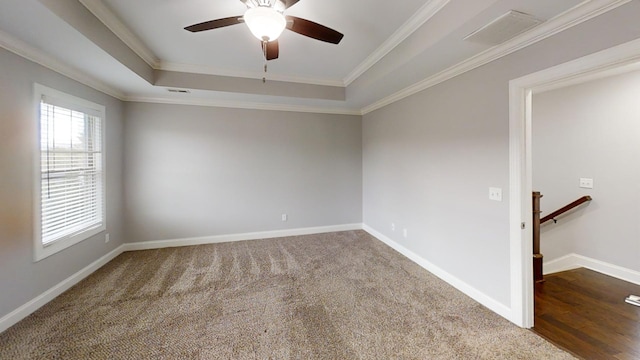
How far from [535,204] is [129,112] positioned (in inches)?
227

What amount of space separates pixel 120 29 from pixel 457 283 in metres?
4.47

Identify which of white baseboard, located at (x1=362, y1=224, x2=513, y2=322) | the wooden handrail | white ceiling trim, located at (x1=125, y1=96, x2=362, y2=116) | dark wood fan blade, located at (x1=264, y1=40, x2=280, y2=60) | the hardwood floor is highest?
white ceiling trim, located at (x1=125, y1=96, x2=362, y2=116)

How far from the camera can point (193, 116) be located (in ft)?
13.5

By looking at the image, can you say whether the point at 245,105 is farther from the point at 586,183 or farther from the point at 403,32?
the point at 586,183

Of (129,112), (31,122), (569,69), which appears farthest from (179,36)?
(569,69)

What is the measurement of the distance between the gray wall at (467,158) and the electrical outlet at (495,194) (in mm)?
42

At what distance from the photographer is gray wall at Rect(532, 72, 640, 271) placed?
297cm

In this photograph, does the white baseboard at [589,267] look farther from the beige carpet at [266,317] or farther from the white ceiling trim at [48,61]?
the white ceiling trim at [48,61]

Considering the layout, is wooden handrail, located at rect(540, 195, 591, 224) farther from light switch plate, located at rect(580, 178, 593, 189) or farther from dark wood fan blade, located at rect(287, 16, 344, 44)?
dark wood fan blade, located at rect(287, 16, 344, 44)

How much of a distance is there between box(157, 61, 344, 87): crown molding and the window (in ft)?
3.65

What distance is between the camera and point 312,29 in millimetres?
1822

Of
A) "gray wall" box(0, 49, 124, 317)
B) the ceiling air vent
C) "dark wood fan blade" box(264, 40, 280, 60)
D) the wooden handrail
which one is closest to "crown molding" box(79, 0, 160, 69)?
"gray wall" box(0, 49, 124, 317)

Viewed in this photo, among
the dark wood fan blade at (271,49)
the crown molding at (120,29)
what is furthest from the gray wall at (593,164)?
the crown molding at (120,29)

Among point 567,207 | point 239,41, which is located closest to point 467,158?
point 567,207
